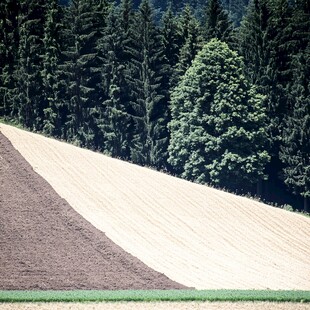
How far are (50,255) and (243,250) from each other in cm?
924

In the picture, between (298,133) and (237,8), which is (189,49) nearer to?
(298,133)

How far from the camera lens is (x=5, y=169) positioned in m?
39.5

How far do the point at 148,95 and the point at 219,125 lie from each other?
1021 centimetres

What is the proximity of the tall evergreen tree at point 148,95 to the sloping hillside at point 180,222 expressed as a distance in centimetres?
2016

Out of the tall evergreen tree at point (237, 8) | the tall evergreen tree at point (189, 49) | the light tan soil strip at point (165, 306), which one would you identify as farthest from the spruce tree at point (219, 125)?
the tall evergreen tree at point (237, 8)

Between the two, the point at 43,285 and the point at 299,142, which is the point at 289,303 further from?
the point at 299,142

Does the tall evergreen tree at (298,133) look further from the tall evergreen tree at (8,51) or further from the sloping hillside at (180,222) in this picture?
the tall evergreen tree at (8,51)

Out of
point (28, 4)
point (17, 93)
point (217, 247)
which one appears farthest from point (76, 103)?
point (217, 247)

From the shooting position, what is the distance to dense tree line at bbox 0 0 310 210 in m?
61.2

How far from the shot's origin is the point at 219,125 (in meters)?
60.4

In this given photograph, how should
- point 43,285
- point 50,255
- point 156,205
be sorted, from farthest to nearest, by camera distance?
1. point 156,205
2. point 50,255
3. point 43,285

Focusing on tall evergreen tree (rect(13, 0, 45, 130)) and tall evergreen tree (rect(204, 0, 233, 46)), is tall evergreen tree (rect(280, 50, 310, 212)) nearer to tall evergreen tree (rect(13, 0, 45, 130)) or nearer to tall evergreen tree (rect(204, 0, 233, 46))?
tall evergreen tree (rect(204, 0, 233, 46))

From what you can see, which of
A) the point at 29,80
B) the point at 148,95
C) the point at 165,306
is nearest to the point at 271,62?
the point at 148,95

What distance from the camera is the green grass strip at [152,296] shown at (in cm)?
2423
